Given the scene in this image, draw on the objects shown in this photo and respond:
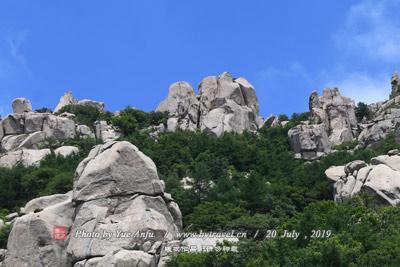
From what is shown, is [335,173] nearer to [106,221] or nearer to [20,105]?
[106,221]

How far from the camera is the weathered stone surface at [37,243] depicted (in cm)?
3703

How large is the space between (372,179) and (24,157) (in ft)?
96.3

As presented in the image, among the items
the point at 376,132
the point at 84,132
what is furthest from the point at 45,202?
the point at 376,132

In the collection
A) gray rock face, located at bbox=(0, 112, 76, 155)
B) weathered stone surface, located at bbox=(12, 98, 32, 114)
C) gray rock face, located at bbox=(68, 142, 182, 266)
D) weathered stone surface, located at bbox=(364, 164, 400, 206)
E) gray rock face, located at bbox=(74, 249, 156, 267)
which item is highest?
weathered stone surface, located at bbox=(12, 98, 32, 114)

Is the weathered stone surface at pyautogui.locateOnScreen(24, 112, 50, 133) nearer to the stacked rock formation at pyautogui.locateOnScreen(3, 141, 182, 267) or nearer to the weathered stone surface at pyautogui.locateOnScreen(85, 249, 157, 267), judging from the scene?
the stacked rock formation at pyautogui.locateOnScreen(3, 141, 182, 267)

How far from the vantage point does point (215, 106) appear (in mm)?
75312

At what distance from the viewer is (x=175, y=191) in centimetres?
4966

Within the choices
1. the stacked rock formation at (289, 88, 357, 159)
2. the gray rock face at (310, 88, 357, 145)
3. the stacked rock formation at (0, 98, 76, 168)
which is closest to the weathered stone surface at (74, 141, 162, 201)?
the stacked rock formation at (0, 98, 76, 168)

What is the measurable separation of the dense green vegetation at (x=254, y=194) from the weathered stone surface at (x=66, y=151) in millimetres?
958

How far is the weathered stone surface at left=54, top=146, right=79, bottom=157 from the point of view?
63094 millimetres

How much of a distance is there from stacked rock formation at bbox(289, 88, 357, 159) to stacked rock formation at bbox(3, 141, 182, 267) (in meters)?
29.7

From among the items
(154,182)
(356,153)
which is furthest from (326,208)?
(356,153)

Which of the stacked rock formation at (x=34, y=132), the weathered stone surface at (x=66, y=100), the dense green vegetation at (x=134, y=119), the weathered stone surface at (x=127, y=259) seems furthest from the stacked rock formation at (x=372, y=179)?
the weathered stone surface at (x=66, y=100)

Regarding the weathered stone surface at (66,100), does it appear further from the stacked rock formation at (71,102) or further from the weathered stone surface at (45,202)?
the weathered stone surface at (45,202)
